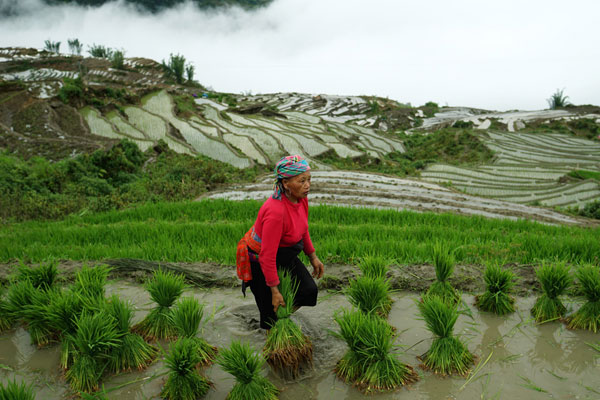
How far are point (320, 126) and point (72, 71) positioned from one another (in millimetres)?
27085

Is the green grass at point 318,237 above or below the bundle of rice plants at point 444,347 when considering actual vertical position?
below

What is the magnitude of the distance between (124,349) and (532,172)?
17.8 metres

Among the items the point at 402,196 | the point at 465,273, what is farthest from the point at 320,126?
the point at 465,273

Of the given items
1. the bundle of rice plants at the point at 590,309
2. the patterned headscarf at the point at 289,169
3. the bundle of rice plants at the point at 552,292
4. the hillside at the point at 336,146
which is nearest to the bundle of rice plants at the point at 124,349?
the patterned headscarf at the point at 289,169

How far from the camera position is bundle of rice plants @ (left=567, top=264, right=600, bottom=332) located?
2717 mm

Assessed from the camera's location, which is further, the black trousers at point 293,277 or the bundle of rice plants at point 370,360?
the black trousers at point 293,277

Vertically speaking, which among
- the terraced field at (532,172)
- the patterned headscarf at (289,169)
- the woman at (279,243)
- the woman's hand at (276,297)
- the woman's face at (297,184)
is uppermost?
the patterned headscarf at (289,169)

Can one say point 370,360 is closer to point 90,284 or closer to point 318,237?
point 90,284

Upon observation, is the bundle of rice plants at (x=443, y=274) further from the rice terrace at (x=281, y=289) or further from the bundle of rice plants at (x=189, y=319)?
the bundle of rice plants at (x=189, y=319)

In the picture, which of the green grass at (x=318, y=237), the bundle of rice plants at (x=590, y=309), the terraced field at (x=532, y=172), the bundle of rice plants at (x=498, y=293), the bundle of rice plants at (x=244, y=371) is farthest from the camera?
the terraced field at (x=532, y=172)

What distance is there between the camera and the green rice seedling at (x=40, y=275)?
322 centimetres

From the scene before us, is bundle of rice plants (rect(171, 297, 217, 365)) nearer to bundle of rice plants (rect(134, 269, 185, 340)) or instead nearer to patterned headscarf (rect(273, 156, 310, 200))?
bundle of rice plants (rect(134, 269, 185, 340))

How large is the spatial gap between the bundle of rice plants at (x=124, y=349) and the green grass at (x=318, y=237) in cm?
183

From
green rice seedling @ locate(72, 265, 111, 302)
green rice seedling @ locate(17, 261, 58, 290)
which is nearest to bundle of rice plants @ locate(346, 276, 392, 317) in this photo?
green rice seedling @ locate(72, 265, 111, 302)
